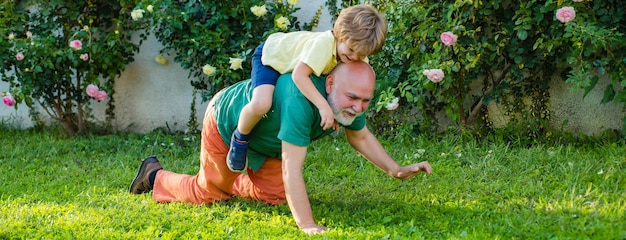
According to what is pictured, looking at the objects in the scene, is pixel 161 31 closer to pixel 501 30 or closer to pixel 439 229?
pixel 501 30

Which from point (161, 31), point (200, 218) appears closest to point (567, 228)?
point (200, 218)

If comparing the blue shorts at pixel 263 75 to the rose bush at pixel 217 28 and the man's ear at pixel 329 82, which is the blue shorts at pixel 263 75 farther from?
the rose bush at pixel 217 28

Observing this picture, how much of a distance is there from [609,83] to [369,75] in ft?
8.42

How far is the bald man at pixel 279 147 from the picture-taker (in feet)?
12.2

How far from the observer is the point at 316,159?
17.7 ft

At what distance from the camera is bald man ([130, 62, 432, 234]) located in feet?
12.2

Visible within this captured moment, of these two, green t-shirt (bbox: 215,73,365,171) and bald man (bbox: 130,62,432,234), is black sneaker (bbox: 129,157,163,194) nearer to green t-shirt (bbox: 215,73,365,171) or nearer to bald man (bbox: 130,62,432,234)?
bald man (bbox: 130,62,432,234)

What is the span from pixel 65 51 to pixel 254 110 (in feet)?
10.1

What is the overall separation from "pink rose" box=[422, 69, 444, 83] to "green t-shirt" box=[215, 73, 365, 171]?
1286 mm

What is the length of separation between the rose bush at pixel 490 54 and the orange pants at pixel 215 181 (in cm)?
129

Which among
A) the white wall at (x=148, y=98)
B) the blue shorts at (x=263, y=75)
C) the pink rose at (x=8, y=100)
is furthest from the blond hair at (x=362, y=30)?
the pink rose at (x=8, y=100)

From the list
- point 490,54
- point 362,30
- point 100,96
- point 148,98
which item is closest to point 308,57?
point 362,30

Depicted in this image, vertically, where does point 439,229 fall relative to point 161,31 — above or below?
below

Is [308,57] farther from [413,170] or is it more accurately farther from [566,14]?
[566,14]
